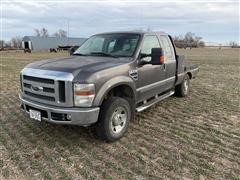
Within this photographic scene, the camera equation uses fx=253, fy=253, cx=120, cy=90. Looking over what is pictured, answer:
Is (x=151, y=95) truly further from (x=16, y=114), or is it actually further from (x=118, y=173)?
(x=16, y=114)

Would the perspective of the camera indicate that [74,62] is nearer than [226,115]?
Yes

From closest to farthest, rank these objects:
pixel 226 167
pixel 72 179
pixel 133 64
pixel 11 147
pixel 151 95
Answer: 1. pixel 72 179
2. pixel 226 167
3. pixel 11 147
4. pixel 133 64
5. pixel 151 95

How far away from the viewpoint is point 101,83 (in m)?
3.91

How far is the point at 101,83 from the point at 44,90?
0.91 meters

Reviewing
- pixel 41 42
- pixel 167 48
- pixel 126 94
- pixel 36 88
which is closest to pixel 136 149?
pixel 126 94

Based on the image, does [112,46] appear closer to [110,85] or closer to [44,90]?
[110,85]

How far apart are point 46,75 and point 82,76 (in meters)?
0.61

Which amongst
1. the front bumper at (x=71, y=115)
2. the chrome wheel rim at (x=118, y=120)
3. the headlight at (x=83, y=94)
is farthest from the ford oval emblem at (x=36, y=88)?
the chrome wheel rim at (x=118, y=120)

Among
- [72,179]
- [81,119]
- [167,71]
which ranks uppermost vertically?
[167,71]

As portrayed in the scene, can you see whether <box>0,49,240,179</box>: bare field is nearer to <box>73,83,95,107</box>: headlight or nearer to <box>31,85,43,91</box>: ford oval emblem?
<box>73,83,95,107</box>: headlight

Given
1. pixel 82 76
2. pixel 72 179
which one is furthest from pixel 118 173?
pixel 82 76

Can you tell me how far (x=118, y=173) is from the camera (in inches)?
134

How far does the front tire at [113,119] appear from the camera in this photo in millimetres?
4070

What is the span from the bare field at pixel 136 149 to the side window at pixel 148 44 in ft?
4.87
